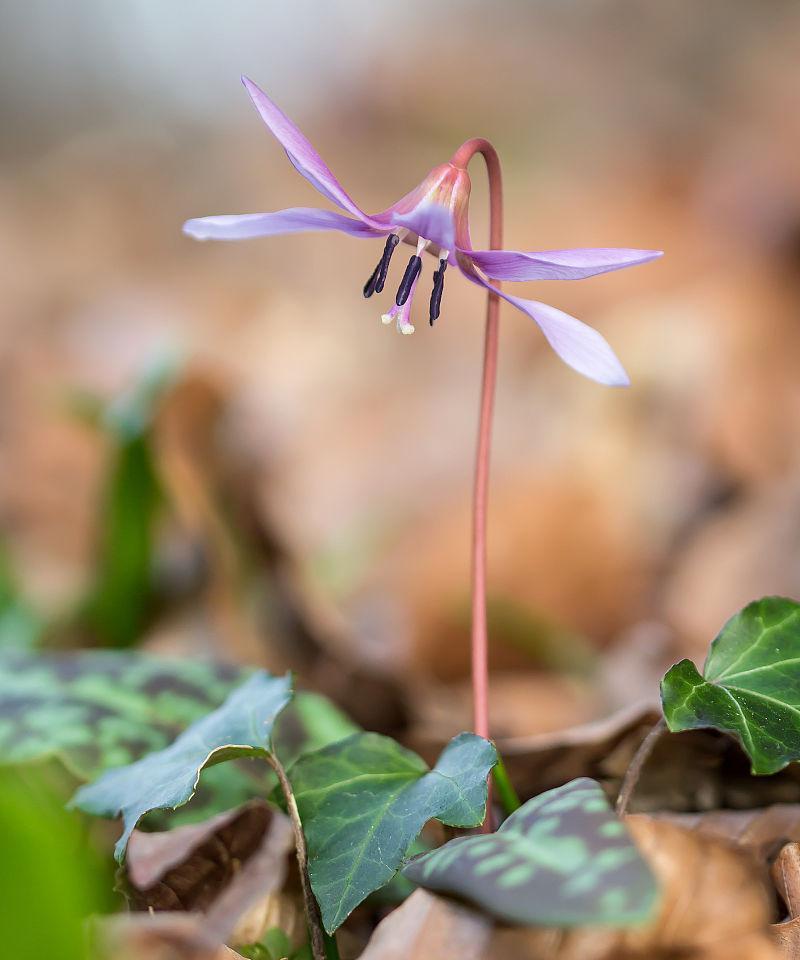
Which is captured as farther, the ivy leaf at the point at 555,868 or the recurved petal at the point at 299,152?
the recurved petal at the point at 299,152

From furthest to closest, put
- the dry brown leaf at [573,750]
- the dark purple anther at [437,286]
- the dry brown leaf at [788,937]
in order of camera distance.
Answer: the dry brown leaf at [573,750], the dark purple anther at [437,286], the dry brown leaf at [788,937]

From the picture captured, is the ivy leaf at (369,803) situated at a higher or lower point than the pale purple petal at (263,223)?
lower

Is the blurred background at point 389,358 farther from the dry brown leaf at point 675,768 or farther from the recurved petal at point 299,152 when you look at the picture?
the recurved petal at point 299,152

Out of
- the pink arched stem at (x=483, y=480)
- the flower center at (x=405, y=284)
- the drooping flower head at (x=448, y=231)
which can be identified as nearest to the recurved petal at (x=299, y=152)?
the drooping flower head at (x=448, y=231)

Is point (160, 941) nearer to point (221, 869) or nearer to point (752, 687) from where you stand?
point (221, 869)

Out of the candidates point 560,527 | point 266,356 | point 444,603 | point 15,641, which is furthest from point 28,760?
point 266,356

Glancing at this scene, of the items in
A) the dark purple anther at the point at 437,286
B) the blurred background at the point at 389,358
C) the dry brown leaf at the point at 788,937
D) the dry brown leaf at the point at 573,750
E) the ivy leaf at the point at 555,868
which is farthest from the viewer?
the blurred background at the point at 389,358

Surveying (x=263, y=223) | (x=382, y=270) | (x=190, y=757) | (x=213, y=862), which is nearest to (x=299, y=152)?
(x=263, y=223)
